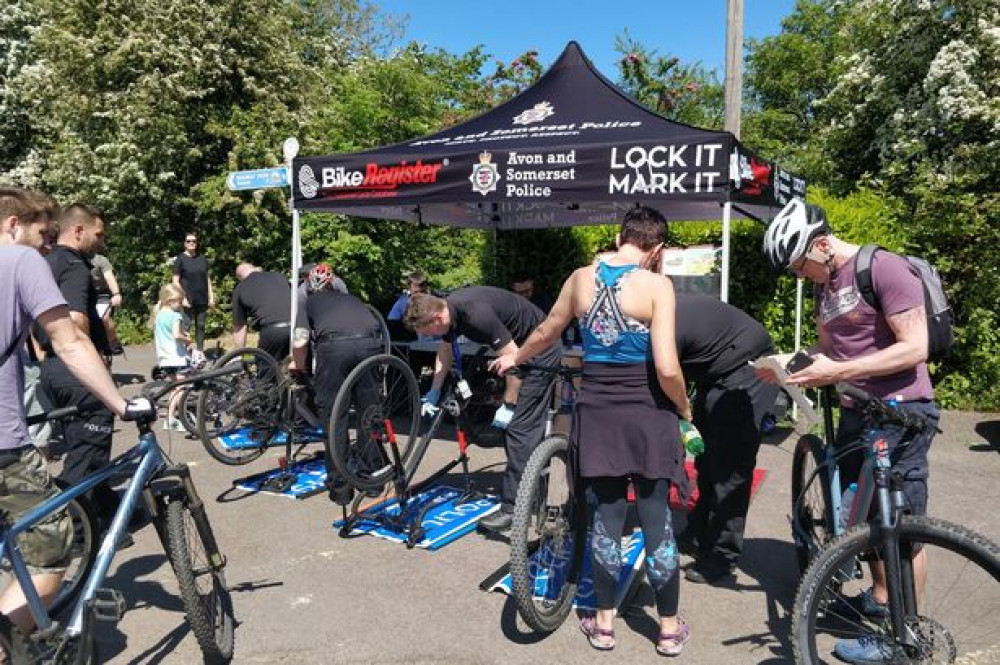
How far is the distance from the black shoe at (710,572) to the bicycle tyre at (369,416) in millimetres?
1888

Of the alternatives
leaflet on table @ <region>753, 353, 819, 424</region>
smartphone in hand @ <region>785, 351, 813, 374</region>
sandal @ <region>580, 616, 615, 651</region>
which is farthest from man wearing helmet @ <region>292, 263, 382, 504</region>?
smartphone in hand @ <region>785, 351, 813, 374</region>

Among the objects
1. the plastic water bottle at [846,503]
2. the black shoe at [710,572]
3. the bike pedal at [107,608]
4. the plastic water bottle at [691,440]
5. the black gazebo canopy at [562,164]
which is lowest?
the black shoe at [710,572]

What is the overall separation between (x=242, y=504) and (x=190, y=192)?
37.6 feet

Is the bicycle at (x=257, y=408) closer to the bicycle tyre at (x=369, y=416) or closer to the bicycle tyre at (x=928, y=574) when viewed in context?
the bicycle tyre at (x=369, y=416)

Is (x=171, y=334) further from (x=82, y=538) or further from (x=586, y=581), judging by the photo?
(x=586, y=581)

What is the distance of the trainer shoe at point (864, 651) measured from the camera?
2.46 metres

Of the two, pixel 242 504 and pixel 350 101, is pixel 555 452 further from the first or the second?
pixel 350 101

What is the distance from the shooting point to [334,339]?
474 centimetres

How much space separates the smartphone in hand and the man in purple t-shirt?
8.33 feet

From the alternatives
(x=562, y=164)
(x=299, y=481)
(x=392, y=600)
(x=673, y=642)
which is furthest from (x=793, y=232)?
(x=299, y=481)

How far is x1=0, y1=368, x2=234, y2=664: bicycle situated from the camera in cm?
242

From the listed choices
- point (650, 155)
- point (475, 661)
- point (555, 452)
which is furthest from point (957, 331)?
point (475, 661)

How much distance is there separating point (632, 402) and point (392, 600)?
1.69 metres

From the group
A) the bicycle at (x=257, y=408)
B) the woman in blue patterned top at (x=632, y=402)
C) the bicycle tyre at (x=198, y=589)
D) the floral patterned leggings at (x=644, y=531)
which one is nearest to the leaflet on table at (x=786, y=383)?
the woman in blue patterned top at (x=632, y=402)
